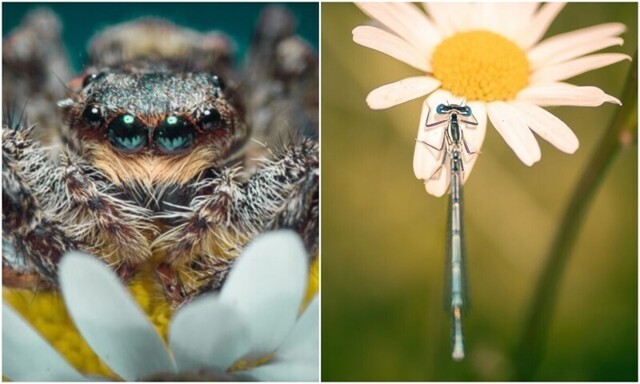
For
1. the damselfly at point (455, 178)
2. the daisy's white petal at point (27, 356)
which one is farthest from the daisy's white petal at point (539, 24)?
the daisy's white petal at point (27, 356)

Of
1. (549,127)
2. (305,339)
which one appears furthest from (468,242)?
(305,339)

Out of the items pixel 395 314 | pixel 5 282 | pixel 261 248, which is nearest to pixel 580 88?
pixel 395 314

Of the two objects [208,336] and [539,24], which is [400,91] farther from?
[208,336]

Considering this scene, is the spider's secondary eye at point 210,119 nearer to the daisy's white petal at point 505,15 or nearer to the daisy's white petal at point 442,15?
the daisy's white petal at point 442,15

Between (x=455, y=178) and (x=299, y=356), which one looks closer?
(x=455, y=178)

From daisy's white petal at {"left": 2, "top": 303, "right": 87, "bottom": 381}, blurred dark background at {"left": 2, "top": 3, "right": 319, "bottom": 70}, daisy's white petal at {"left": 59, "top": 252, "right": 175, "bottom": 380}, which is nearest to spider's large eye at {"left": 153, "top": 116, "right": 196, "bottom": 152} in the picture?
blurred dark background at {"left": 2, "top": 3, "right": 319, "bottom": 70}
